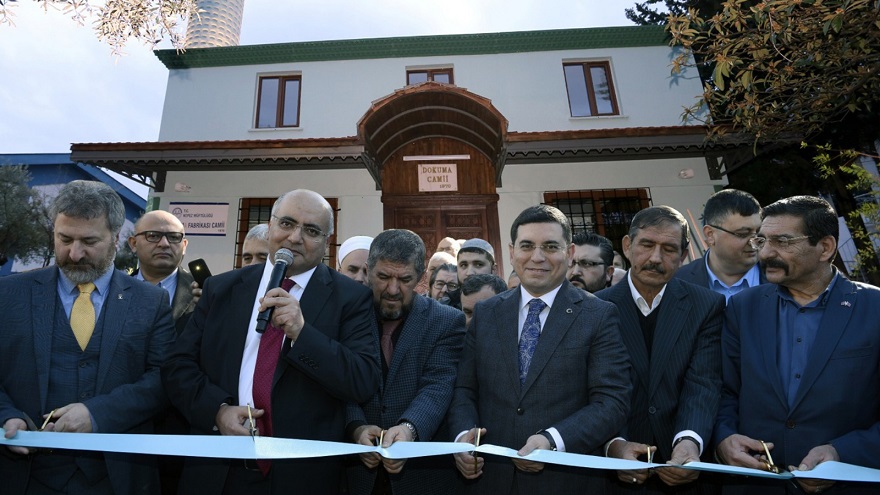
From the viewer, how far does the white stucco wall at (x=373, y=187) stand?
10.2m

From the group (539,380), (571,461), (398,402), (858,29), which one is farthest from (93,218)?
(858,29)

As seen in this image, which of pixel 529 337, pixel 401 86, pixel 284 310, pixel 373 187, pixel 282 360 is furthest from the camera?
pixel 401 86

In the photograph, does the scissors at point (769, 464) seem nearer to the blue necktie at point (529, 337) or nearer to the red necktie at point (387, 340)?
the blue necktie at point (529, 337)

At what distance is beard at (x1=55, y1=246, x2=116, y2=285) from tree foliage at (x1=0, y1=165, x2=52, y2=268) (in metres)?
16.0

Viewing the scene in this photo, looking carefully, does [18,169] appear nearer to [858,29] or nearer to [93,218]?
[93,218]

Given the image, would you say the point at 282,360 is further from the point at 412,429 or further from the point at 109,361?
the point at 109,361

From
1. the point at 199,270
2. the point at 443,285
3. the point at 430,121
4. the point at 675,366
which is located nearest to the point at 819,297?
the point at 675,366

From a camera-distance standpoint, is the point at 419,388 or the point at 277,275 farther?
the point at 419,388

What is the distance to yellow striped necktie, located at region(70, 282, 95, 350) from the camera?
2457 mm

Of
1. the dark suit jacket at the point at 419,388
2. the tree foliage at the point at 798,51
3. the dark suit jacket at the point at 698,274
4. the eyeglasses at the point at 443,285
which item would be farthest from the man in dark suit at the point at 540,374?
the tree foliage at the point at 798,51

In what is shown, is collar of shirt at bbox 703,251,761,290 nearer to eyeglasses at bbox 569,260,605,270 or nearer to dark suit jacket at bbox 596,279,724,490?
eyeglasses at bbox 569,260,605,270

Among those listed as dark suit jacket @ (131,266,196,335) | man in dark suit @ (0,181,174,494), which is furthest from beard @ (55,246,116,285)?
dark suit jacket @ (131,266,196,335)

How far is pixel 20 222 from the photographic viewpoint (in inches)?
599

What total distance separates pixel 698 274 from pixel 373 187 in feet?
25.3
